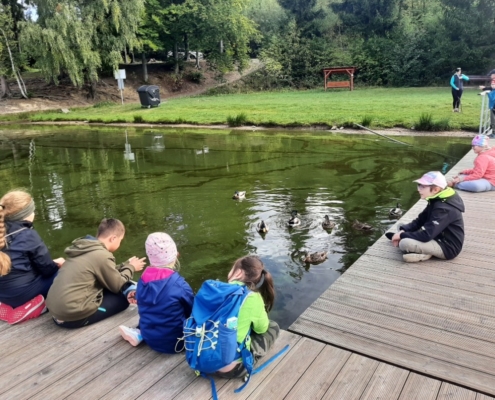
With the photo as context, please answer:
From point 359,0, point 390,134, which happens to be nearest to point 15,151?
point 390,134

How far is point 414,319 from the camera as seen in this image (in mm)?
3953

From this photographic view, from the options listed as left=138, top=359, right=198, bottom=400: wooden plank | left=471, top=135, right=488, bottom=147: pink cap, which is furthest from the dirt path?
left=138, top=359, right=198, bottom=400: wooden plank

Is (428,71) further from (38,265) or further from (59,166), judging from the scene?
(38,265)

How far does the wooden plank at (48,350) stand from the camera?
10.9 feet

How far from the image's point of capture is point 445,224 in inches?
197

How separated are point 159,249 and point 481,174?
7.35m

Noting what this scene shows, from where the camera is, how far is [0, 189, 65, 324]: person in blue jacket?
12.2ft

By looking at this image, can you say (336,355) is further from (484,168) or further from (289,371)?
(484,168)

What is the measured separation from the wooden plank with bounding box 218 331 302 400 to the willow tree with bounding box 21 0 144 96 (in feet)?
97.3

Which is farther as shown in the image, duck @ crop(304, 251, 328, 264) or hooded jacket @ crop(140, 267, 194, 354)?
duck @ crop(304, 251, 328, 264)

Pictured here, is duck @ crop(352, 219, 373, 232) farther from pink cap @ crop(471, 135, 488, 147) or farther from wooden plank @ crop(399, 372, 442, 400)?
wooden plank @ crop(399, 372, 442, 400)

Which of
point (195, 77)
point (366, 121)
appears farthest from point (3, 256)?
point (195, 77)

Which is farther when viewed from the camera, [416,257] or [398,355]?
[416,257]

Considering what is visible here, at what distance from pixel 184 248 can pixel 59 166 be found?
361 inches
